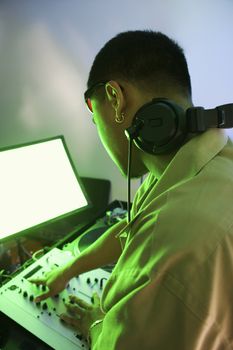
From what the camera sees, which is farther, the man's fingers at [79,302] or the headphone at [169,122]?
the man's fingers at [79,302]

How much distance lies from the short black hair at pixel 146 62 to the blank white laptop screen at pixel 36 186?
0.48m

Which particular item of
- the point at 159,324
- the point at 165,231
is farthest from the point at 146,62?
the point at 159,324

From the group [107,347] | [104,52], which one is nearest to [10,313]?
[107,347]

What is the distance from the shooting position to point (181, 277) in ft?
1.35

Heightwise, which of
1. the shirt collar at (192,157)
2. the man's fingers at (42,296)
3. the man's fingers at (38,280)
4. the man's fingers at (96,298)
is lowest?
the man's fingers at (96,298)

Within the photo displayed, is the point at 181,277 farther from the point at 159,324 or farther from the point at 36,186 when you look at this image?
the point at 36,186

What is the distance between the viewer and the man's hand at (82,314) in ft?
2.22

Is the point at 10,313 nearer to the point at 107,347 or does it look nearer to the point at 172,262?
the point at 107,347

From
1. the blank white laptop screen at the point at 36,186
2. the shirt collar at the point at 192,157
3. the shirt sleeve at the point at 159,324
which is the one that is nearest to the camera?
the shirt sleeve at the point at 159,324

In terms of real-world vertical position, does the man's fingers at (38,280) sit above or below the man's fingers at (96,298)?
above

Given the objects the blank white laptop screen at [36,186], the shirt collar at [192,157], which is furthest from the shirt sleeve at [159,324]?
the blank white laptop screen at [36,186]

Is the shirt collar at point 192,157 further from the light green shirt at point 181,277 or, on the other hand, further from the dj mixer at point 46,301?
the dj mixer at point 46,301

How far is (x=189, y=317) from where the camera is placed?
1.34 feet

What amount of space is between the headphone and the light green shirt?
105 millimetres
